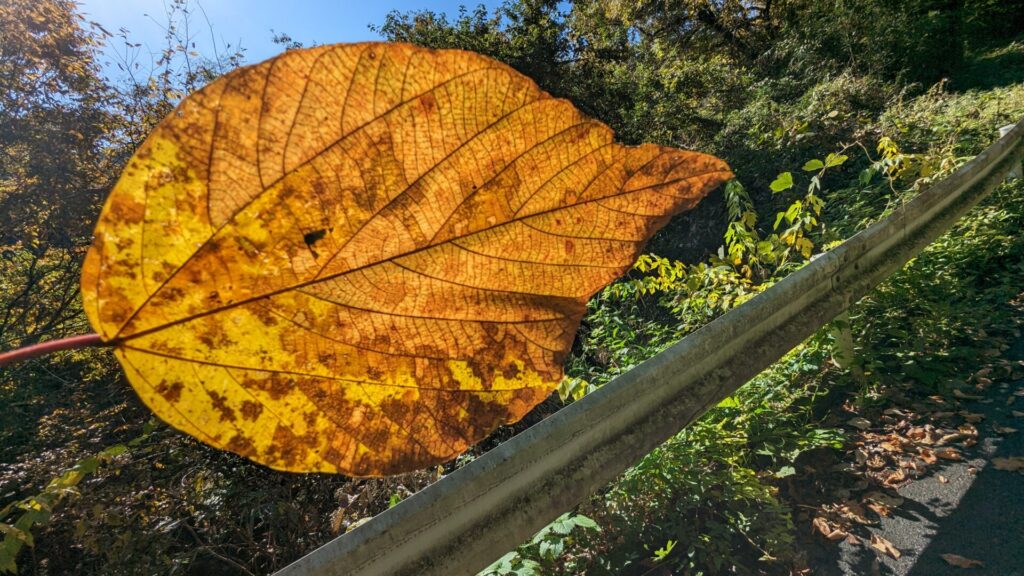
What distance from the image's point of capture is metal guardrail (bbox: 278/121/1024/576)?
2.72 ft

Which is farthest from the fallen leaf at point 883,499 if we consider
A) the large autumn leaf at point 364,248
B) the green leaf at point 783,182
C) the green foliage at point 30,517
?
the green foliage at point 30,517

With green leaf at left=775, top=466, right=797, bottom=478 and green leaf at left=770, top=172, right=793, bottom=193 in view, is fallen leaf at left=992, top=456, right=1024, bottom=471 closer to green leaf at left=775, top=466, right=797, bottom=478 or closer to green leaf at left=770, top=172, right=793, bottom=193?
green leaf at left=775, top=466, right=797, bottom=478

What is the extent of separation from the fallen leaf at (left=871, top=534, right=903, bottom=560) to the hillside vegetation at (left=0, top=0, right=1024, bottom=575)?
19 centimetres

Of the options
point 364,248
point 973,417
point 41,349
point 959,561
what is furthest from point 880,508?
point 41,349

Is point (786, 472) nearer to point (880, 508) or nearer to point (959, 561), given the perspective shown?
point (880, 508)

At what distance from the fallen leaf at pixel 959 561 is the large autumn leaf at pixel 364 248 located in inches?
91.2

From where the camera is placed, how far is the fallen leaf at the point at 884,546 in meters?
1.92

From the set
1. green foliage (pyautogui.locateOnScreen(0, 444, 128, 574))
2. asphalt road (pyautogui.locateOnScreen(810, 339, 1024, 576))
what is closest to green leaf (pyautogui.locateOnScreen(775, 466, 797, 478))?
asphalt road (pyautogui.locateOnScreen(810, 339, 1024, 576))

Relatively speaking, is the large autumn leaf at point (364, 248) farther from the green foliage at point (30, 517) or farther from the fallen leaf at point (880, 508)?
the fallen leaf at point (880, 508)

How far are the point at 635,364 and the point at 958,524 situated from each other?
1500mm

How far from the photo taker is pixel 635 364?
288 cm

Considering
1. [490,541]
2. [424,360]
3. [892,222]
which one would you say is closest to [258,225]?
[424,360]

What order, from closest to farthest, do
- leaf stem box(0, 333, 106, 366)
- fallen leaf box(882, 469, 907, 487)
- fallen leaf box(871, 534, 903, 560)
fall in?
1. leaf stem box(0, 333, 106, 366)
2. fallen leaf box(871, 534, 903, 560)
3. fallen leaf box(882, 469, 907, 487)

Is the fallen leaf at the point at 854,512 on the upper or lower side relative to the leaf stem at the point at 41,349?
lower
